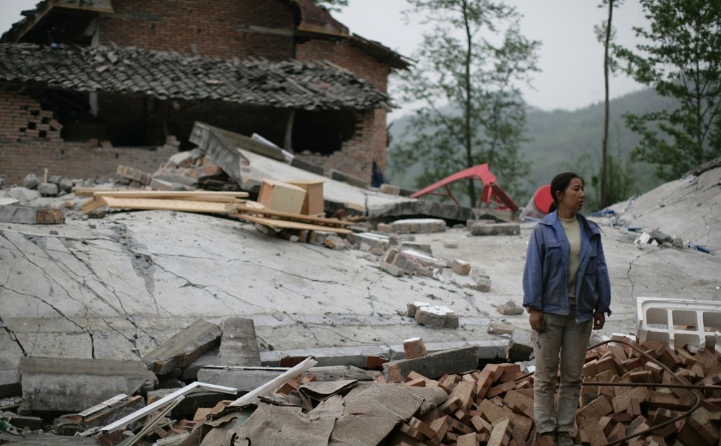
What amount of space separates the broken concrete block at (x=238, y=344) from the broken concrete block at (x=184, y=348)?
105 mm

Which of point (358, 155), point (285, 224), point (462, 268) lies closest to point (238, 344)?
point (285, 224)

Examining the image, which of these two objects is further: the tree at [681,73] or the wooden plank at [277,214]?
the tree at [681,73]

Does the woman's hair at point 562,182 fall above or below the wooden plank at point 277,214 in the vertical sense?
above

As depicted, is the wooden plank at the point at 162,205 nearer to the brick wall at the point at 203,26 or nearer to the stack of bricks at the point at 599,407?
the stack of bricks at the point at 599,407

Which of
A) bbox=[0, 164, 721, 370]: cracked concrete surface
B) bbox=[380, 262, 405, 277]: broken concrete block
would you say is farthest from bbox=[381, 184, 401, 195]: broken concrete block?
bbox=[380, 262, 405, 277]: broken concrete block

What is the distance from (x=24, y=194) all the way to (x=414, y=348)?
1027cm

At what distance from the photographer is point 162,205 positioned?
9.01 meters

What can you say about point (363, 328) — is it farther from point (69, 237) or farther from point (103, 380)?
point (69, 237)

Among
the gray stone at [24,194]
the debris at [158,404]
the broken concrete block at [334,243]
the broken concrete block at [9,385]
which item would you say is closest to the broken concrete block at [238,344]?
the debris at [158,404]

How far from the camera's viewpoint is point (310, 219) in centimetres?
920

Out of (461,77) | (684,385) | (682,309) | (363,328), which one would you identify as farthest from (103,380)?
(461,77)

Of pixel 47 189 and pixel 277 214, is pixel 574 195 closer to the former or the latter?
pixel 277 214

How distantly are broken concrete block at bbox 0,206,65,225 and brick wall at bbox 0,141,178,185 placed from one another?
8929mm

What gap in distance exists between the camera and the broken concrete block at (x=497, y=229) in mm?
12062
